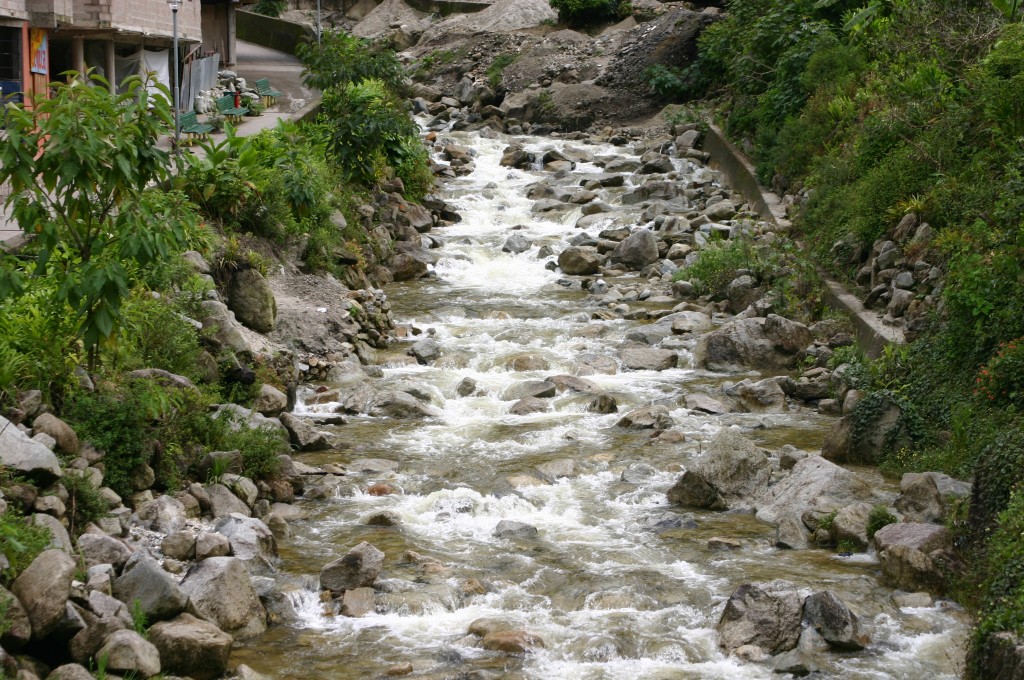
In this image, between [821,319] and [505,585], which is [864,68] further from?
[505,585]

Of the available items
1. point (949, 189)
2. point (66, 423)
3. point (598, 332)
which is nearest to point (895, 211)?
point (949, 189)

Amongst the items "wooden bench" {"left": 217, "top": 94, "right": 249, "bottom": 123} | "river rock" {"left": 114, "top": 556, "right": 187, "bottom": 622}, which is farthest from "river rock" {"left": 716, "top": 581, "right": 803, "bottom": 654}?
"wooden bench" {"left": 217, "top": 94, "right": 249, "bottom": 123}

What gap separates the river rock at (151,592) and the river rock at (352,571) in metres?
1.48

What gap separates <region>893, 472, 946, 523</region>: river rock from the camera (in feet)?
33.7

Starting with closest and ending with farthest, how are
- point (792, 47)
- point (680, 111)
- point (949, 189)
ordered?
1. point (949, 189)
2. point (792, 47)
3. point (680, 111)

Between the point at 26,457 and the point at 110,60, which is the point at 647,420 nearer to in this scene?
the point at 26,457

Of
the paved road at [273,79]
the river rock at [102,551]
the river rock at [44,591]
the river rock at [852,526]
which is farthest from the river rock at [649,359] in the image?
the river rock at [44,591]

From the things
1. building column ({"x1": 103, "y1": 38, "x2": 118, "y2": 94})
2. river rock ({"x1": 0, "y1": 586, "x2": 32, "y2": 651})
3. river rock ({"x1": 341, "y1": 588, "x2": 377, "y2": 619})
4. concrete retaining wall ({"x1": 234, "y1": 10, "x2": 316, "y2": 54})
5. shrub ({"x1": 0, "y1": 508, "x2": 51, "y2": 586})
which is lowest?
river rock ({"x1": 341, "y1": 588, "x2": 377, "y2": 619})

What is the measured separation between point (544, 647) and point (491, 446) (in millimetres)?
4657

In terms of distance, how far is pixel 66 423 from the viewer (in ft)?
31.8

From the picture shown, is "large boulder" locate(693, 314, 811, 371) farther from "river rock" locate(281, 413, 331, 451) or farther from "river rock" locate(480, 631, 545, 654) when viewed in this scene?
"river rock" locate(480, 631, 545, 654)

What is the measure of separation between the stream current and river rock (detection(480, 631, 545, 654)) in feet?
0.22

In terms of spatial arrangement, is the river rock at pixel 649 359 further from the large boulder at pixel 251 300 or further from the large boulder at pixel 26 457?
the large boulder at pixel 26 457

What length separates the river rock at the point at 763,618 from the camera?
8422 mm
